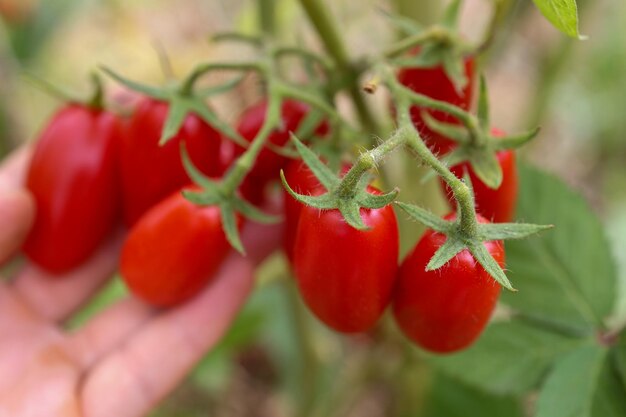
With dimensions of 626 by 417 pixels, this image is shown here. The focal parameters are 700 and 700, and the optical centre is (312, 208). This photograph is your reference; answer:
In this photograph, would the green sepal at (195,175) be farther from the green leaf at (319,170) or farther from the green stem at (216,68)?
the green leaf at (319,170)

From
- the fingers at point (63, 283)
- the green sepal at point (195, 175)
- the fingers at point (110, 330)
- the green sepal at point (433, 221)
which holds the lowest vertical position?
the fingers at point (110, 330)

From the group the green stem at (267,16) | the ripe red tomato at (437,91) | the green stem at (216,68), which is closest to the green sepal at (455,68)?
the ripe red tomato at (437,91)

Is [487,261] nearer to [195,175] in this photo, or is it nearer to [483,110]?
[483,110]

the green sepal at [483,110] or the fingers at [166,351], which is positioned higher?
the green sepal at [483,110]

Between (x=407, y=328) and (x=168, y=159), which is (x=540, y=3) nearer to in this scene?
(x=407, y=328)

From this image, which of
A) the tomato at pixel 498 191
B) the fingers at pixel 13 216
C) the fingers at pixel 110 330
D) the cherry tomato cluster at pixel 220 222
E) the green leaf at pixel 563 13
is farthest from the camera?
the fingers at pixel 110 330

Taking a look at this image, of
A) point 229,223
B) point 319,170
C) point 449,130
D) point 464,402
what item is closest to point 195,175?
point 229,223
